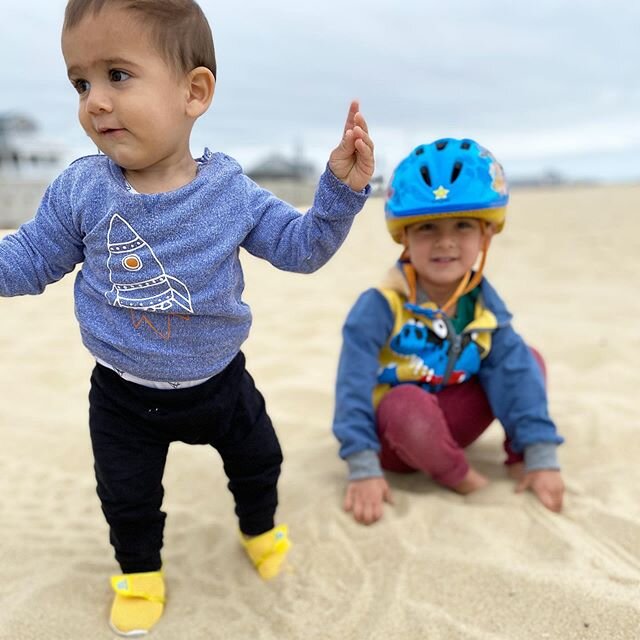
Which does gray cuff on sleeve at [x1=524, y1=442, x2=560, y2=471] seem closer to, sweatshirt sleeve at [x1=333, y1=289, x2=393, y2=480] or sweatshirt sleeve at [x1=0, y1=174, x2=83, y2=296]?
sweatshirt sleeve at [x1=333, y1=289, x2=393, y2=480]

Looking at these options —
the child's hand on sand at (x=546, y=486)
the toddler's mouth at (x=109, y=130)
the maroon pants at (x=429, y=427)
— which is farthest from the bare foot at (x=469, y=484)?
the toddler's mouth at (x=109, y=130)

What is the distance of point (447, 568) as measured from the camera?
6.75 feet

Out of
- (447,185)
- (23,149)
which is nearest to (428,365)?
(447,185)

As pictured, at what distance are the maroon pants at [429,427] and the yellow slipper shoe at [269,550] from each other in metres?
0.55

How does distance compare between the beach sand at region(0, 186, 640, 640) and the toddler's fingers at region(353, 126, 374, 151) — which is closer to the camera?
the toddler's fingers at region(353, 126, 374, 151)

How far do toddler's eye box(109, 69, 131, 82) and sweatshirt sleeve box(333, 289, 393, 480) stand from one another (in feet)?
4.06

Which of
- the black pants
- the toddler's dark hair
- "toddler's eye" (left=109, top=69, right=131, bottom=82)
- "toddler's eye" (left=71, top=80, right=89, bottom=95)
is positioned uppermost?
the toddler's dark hair

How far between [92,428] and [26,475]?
1.03 m

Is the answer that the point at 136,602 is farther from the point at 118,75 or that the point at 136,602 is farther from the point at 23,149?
the point at 23,149

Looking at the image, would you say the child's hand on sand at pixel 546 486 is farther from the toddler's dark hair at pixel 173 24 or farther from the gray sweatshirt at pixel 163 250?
the toddler's dark hair at pixel 173 24

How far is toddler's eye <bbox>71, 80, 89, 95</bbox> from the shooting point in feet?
5.27

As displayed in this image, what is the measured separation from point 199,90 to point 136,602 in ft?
4.36

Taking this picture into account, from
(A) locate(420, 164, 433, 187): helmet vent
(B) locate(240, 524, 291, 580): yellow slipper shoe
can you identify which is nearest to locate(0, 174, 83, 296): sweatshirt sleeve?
(B) locate(240, 524, 291, 580): yellow slipper shoe

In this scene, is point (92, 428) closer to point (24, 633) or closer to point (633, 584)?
point (24, 633)
